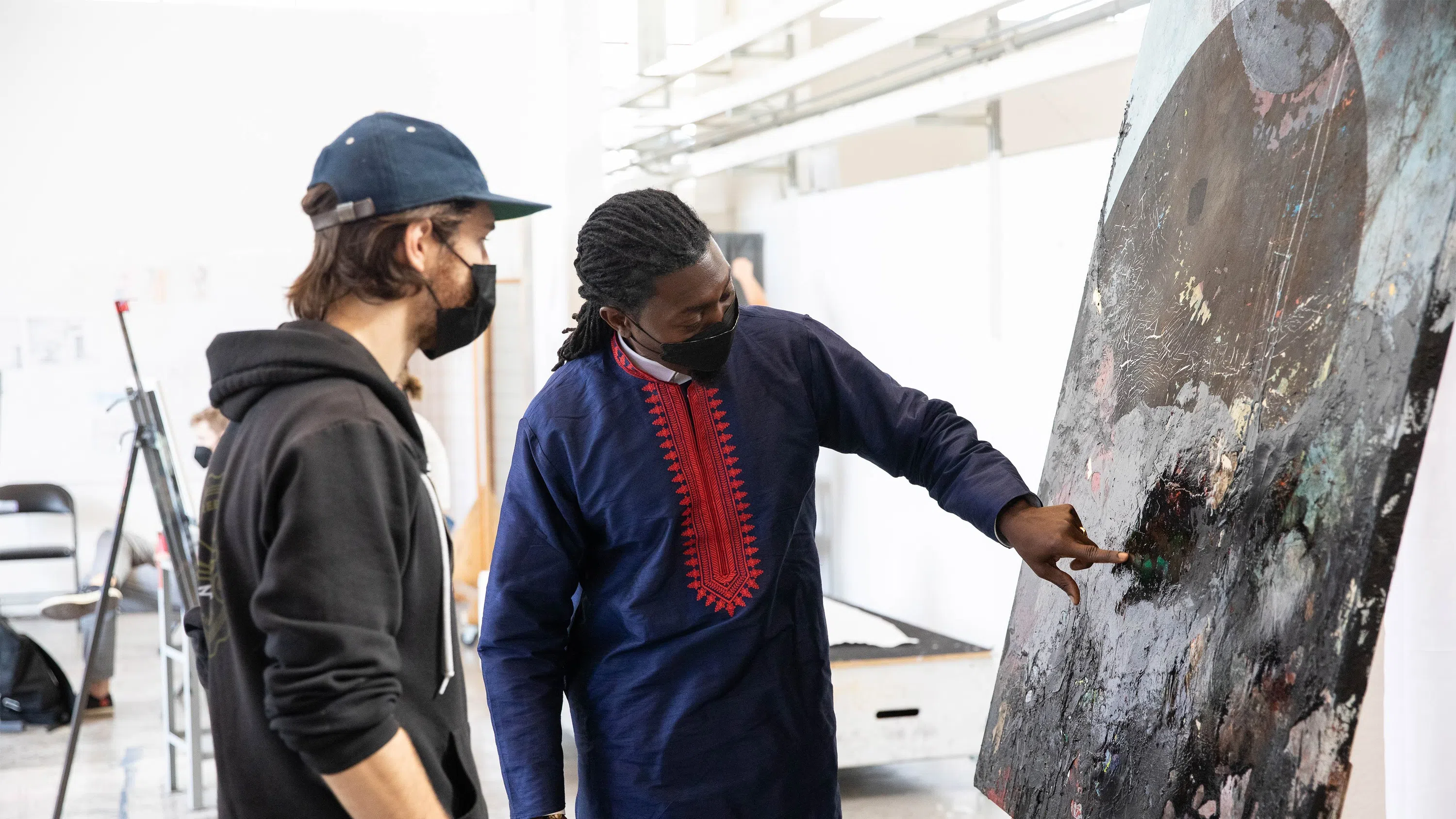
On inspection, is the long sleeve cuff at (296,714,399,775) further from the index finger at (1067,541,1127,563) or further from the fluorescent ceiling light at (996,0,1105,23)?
the fluorescent ceiling light at (996,0,1105,23)

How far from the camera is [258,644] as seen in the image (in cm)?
112

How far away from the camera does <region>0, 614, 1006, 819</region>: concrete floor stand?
11.8 ft

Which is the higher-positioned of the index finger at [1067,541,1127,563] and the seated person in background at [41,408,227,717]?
the index finger at [1067,541,1127,563]

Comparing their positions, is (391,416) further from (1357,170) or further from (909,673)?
(909,673)

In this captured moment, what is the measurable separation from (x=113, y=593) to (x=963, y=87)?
11.2 feet

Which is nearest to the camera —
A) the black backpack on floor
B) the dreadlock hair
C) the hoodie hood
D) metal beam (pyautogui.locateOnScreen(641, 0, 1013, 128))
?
the hoodie hood

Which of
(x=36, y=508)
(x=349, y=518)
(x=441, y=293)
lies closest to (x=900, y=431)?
(x=441, y=293)

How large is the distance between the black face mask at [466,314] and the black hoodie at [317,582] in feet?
0.40

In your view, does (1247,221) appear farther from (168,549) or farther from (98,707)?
(98,707)

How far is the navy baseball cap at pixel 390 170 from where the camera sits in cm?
118

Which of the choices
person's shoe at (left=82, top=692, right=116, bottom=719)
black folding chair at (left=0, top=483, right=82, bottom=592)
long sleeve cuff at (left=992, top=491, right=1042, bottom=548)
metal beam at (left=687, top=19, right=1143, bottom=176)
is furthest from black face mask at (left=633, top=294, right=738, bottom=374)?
black folding chair at (left=0, top=483, right=82, bottom=592)

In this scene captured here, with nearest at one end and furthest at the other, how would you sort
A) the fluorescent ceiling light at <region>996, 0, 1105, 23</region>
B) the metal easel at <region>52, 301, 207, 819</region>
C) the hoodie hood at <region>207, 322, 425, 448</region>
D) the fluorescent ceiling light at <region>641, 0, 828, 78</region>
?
the hoodie hood at <region>207, 322, 425, 448</region>
the fluorescent ceiling light at <region>996, 0, 1105, 23</region>
the metal easel at <region>52, 301, 207, 819</region>
the fluorescent ceiling light at <region>641, 0, 828, 78</region>

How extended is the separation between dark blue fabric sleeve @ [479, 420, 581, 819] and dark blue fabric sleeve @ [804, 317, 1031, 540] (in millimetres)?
330

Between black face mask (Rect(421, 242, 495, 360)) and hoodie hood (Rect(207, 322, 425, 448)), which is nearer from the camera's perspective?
hoodie hood (Rect(207, 322, 425, 448))
